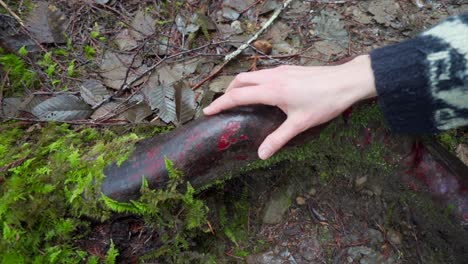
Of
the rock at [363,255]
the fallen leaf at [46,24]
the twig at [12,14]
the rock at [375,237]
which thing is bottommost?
the rock at [363,255]

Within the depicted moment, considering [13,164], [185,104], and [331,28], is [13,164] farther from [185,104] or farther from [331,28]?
[331,28]

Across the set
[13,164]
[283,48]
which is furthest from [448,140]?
[13,164]

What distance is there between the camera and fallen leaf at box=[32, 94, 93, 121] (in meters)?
2.52

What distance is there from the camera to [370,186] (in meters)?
2.83

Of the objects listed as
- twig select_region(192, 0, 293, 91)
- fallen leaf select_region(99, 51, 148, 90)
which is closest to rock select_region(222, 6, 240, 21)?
twig select_region(192, 0, 293, 91)

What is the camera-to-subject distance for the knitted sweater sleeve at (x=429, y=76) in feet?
5.90

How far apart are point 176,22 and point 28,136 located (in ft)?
4.42

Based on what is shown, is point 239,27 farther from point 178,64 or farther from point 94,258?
point 94,258

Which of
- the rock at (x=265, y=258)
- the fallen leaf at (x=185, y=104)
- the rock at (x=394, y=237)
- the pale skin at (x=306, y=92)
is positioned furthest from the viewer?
the rock at (x=394, y=237)

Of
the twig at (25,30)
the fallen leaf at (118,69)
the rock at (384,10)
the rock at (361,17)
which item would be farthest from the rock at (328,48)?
the twig at (25,30)

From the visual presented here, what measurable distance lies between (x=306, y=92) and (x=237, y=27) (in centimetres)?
134

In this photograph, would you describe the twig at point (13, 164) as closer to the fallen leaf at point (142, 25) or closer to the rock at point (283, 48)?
the fallen leaf at point (142, 25)

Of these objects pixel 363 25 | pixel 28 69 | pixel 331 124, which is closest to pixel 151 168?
pixel 331 124

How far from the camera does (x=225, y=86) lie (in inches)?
106
